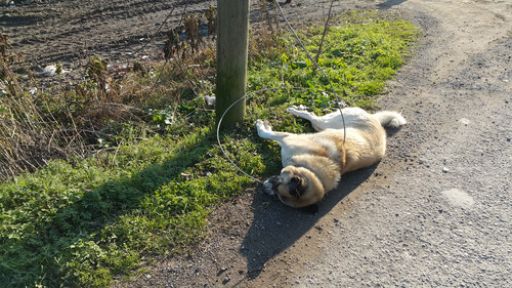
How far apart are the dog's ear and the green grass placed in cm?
55

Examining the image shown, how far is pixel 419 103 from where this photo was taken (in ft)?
19.9

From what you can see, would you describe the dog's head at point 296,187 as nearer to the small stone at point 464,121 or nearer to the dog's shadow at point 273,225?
the dog's shadow at point 273,225

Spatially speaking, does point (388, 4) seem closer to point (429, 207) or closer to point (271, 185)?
point (429, 207)

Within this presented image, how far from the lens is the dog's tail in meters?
5.35

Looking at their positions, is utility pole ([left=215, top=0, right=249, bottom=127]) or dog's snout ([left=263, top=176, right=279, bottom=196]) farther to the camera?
utility pole ([left=215, top=0, right=249, bottom=127])

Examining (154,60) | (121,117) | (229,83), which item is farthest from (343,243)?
(154,60)

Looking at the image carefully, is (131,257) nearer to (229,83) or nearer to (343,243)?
(343,243)

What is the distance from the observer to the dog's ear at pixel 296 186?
390cm

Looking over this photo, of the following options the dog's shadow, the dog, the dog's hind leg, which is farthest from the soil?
the dog's shadow

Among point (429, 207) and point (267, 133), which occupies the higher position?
point (267, 133)

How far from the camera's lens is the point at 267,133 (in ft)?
15.9

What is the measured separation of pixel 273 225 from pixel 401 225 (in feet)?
3.87

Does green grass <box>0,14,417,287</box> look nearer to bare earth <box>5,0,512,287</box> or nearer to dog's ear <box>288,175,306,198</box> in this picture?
bare earth <box>5,0,512,287</box>

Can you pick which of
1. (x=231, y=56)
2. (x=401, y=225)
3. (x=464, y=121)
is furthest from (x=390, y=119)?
(x=231, y=56)
